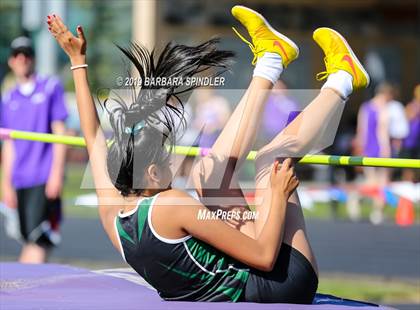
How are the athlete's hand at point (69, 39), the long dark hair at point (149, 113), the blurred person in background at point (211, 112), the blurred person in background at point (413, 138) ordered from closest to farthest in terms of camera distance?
the long dark hair at point (149, 113), the athlete's hand at point (69, 39), the blurred person in background at point (211, 112), the blurred person in background at point (413, 138)

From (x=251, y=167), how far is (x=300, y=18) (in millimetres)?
7647

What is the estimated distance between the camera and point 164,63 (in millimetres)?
4438

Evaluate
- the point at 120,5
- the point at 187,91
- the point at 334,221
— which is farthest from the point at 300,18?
the point at 187,91

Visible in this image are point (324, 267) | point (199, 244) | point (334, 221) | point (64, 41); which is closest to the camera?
point (199, 244)

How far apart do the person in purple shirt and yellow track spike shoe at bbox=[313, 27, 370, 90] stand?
298 centimetres

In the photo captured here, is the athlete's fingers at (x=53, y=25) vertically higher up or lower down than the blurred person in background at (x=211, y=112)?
higher up

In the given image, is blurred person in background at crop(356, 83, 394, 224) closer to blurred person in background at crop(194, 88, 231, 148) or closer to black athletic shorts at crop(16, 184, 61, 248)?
blurred person in background at crop(194, 88, 231, 148)

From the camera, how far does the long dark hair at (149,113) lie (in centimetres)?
409

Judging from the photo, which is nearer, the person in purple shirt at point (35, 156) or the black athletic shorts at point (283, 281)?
the black athletic shorts at point (283, 281)

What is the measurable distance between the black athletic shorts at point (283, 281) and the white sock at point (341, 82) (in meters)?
0.80

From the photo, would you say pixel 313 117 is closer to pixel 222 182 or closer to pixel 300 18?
pixel 222 182

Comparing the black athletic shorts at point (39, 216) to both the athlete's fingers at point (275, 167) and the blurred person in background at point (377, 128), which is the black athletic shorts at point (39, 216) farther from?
the blurred person in background at point (377, 128)

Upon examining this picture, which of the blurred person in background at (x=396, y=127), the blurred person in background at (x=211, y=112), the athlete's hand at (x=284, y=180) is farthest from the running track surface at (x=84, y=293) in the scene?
the blurred person in background at (x=396, y=127)

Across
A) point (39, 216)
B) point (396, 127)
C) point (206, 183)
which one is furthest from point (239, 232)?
point (396, 127)
